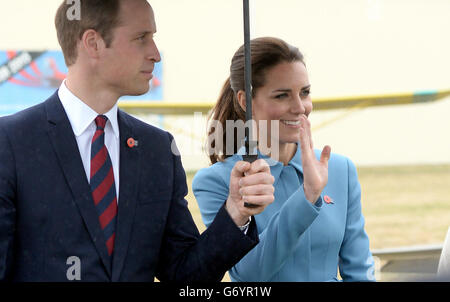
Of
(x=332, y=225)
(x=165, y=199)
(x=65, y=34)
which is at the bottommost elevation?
(x=332, y=225)

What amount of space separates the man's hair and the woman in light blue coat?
686mm

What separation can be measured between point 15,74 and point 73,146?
72.7ft

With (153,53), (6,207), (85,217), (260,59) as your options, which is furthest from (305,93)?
(6,207)

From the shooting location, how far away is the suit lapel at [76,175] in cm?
148

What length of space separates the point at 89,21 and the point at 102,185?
15.2 inches

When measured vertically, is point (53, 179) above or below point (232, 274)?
above

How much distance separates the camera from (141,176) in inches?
62.2

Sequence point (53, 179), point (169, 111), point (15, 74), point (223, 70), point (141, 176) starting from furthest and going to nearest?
point (15, 74)
point (223, 70)
point (169, 111)
point (141, 176)
point (53, 179)

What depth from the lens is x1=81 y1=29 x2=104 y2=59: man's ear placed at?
157 cm

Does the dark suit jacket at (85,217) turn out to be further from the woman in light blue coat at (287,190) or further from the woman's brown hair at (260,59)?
the woman's brown hair at (260,59)

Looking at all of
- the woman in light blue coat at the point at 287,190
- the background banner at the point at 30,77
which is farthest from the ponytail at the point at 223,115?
the background banner at the point at 30,77

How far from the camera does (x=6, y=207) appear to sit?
4.68 feet

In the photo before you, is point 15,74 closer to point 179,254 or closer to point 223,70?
point 223,70

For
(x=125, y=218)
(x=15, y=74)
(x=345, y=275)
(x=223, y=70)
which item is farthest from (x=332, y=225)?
(x=15, y=74)
